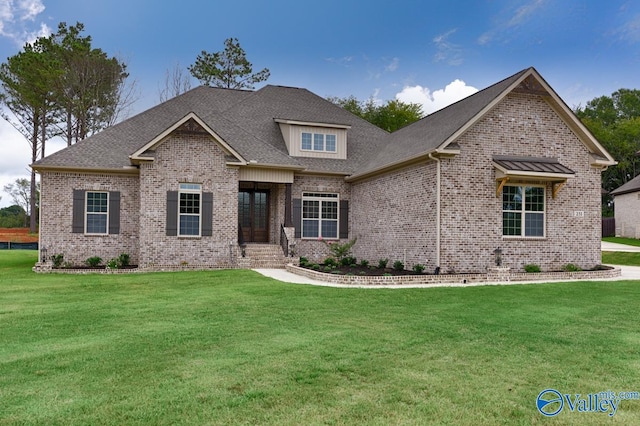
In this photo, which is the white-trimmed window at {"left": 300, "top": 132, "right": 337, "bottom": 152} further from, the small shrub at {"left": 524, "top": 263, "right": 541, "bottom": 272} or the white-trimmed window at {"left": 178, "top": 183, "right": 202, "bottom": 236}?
the small shrub at {"left": 524, "top": 263, "right": 541, "bottom": 272}

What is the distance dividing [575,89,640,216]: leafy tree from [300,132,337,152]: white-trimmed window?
122ft

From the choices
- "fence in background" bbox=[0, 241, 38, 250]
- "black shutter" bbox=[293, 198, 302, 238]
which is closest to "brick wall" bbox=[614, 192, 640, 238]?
"black shutter" bbox=[293, 198, 302, 238]

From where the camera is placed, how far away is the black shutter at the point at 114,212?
18719mm

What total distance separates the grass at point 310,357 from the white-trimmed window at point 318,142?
11772 millimetres

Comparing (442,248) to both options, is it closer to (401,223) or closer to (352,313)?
(401,223)

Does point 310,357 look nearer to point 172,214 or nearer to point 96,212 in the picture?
point 172,214

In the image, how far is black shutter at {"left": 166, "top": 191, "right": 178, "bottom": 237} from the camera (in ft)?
57.9

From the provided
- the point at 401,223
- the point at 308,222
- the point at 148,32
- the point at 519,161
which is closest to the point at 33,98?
the point at 148,32

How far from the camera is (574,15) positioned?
90.9 ft

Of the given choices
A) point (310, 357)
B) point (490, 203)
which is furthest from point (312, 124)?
point (310, 357)

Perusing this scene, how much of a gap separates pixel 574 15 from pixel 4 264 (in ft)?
96.9

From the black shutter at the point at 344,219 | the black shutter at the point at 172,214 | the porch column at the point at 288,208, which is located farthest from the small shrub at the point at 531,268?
the black shutter at the point at 172,214

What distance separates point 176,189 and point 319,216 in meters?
5.85

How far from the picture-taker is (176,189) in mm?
17703
